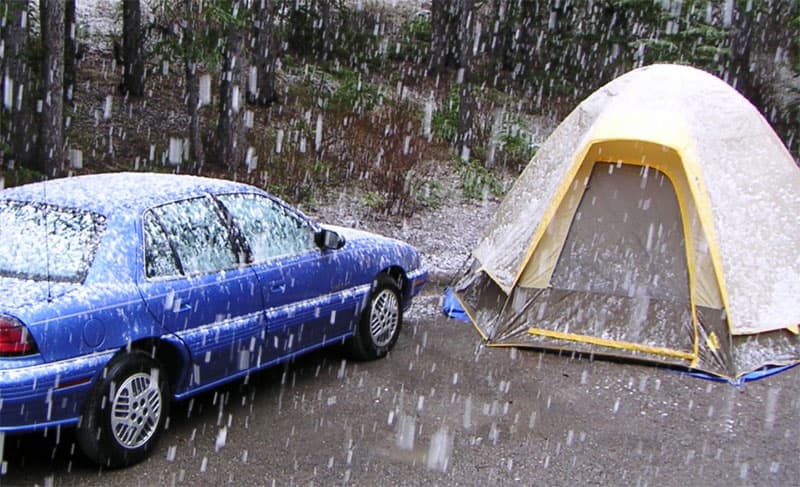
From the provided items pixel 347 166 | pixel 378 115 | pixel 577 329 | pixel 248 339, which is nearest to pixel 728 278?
pixel 577 329

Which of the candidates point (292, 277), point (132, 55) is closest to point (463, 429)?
point (292, 277)

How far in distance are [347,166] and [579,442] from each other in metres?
9.24

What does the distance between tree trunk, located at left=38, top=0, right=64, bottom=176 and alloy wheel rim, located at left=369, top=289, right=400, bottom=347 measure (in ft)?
20.4

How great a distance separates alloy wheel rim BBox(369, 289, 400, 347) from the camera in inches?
295

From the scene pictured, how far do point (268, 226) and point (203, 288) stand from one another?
102 centimetres

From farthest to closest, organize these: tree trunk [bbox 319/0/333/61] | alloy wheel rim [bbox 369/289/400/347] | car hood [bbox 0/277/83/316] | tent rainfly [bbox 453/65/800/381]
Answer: tree trunk [bbox 319/0/333/61]
tent rainfly [bbox 453/65/800/381]
alloy wheel rim [bbox 369/289/400/347]
car hood [bbox 0/277/83/316]

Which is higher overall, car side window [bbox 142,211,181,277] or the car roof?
the car roof

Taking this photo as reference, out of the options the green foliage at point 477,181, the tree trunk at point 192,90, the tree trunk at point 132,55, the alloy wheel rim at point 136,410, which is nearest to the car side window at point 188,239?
the alloy wheel rim at point 136,410

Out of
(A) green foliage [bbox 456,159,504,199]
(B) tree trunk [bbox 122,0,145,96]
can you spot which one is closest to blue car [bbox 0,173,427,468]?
(A) green foliage [bbox 456,159,504,199]

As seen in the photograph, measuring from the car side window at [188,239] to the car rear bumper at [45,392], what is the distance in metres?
0.79

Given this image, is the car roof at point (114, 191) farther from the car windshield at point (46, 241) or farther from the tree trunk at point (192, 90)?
the tree trunk at point (192, 90)

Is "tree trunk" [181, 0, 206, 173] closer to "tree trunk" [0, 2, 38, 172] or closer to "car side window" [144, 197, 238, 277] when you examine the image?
"tree trunk" [0, 2, 38, 172]

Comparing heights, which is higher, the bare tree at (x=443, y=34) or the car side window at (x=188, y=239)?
the bare tree at (x=443, y=34)

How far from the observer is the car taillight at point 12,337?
181 inches
